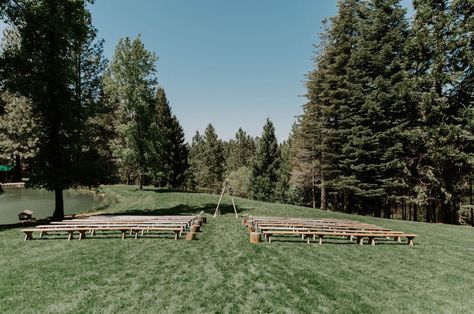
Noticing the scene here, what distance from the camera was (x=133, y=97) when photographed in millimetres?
32125

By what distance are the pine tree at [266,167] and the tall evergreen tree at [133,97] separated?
18176mm

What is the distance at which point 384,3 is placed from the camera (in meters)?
27.9

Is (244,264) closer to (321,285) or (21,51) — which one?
(321,285)

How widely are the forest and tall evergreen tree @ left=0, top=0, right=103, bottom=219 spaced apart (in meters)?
0.07

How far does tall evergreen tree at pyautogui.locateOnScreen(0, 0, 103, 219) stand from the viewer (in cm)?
1719

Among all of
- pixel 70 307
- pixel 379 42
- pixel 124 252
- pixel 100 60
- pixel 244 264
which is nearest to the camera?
pixel 70 307

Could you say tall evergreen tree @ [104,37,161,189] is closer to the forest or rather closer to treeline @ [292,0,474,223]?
the forest

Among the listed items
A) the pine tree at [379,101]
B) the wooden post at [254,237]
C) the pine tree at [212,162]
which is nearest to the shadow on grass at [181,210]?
the wooden post at [254,237]

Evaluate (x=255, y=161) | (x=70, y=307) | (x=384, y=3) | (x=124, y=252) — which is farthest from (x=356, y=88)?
(x=70, y=307)

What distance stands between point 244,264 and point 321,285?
2.70 metres

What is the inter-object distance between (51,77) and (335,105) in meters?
25.1

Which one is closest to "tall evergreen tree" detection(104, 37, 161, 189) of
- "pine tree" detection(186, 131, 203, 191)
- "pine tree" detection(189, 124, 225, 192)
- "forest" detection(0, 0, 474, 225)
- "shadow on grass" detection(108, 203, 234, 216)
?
"forest" detection(0, 0, 474, 225)

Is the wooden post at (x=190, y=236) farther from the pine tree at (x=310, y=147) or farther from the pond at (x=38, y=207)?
the pine tree at (x=310, y=147)

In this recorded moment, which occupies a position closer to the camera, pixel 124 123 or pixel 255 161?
pixel 124 123
